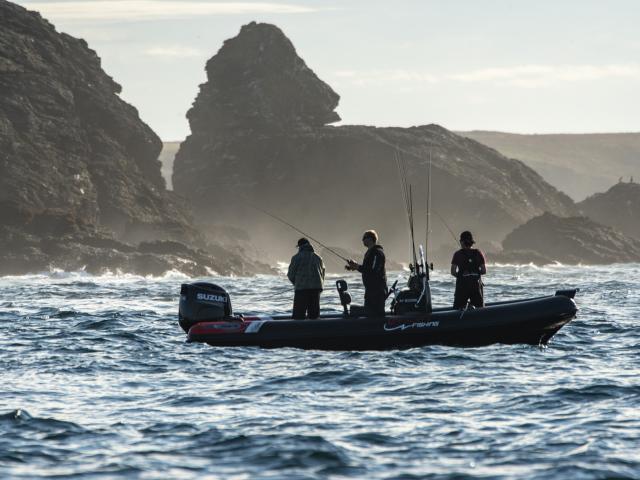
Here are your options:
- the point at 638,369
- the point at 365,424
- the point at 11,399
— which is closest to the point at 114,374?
the point at 11,399

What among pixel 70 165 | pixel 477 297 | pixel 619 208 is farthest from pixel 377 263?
pixel 619 208

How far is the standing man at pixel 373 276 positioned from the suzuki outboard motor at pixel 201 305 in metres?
2.49

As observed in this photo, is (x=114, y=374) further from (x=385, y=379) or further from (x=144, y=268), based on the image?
(x=144, y=268)

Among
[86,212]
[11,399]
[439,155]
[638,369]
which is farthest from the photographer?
[439,155]

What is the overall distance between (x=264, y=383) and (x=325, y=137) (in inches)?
3439

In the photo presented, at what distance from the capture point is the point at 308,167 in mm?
97812

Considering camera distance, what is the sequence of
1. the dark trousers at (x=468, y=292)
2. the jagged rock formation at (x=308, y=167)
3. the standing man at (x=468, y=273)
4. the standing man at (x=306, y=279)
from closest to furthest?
1. the standing man at (x=468, y=273)
2. the dark trousers at (x=468, y=292)
3. the standing man at (x=306, y=279)
4. the jagged rock formation at (x=308, y=167)

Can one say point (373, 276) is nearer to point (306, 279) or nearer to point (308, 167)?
point (306, 279)

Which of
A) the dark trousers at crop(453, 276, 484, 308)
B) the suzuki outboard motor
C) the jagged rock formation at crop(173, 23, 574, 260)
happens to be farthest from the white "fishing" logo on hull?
the jagged rock formation at crop(173, 23, 574, 260)

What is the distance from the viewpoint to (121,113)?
2901 inches

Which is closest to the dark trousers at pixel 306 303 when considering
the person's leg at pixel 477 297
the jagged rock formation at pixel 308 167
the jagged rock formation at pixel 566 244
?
the person's leg at pixel 477 297

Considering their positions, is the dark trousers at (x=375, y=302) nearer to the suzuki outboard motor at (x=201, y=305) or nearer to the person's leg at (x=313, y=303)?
the person's leg at (x=313, y=303)

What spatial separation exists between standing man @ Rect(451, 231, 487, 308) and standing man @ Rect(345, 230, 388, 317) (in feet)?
3.77

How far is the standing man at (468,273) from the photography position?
658 inches
